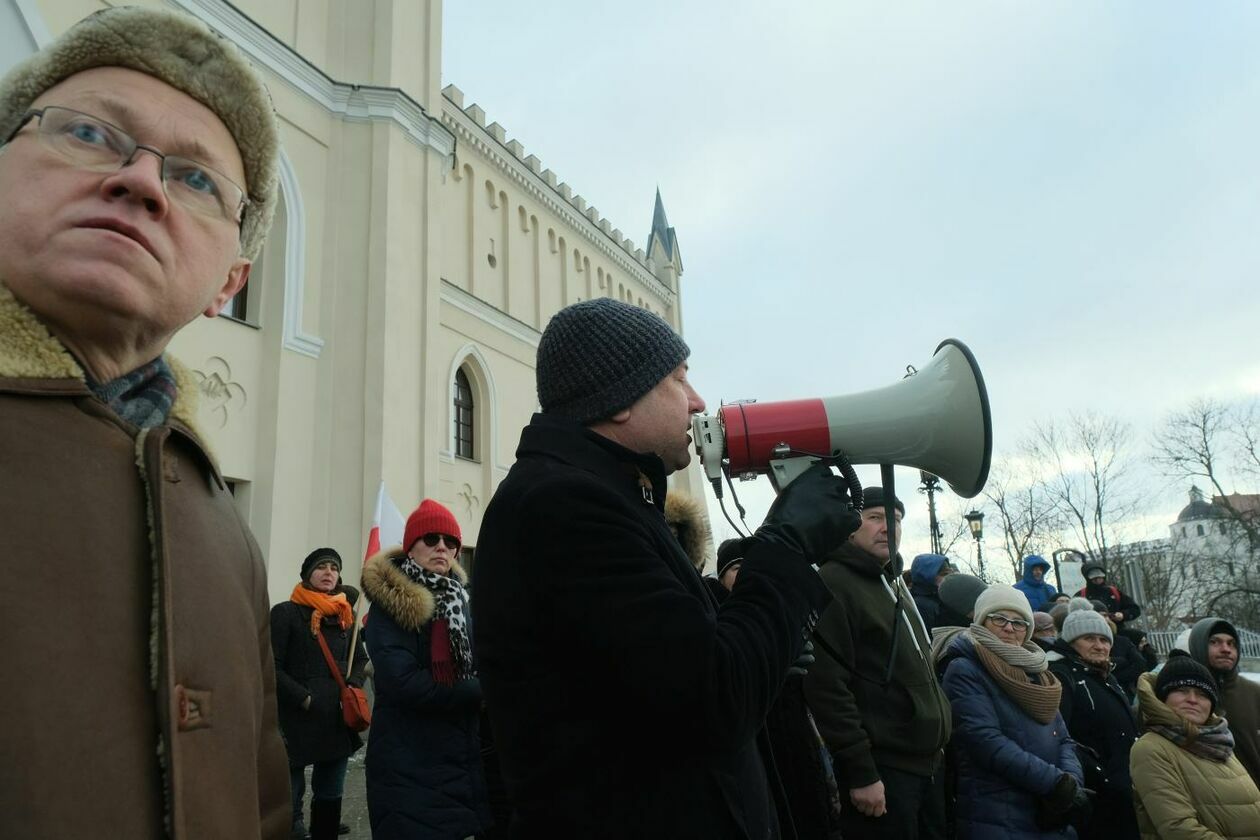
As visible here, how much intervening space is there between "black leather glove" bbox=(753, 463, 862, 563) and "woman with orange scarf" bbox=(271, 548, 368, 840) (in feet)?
13.6

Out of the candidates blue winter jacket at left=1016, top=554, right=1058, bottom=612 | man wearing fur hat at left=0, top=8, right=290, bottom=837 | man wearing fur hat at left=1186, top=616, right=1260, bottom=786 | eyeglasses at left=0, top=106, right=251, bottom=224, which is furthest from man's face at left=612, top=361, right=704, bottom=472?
blue winter jacket at left=1016, top=554, right=1058, bottom=612

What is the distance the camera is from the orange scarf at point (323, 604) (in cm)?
550

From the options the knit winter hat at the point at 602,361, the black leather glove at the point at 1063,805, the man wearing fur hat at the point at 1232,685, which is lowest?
the black leather glove at the point at 1063,805

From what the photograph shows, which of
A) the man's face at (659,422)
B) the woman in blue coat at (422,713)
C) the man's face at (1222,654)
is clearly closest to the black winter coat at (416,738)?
the woman in blue coat at (422,713)

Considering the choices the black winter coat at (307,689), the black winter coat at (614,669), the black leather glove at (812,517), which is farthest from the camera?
the black winter coat at (307,689)

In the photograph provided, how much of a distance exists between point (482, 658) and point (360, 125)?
457 inches

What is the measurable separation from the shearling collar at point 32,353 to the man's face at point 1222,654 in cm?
625

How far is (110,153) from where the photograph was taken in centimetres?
122

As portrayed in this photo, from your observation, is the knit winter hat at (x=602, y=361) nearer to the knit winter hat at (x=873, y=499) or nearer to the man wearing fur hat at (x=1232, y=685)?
the knit winter hat at (x=873, y=499)

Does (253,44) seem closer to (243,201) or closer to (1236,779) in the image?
(243,201)

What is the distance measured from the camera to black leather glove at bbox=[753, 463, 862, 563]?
187 centimetres

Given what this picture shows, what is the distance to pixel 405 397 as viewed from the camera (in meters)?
11.4

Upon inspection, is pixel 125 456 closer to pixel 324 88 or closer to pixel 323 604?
pixel 323 604

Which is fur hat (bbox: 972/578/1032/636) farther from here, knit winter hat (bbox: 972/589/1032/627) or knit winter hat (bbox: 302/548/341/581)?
knit winter hat (bbox: 302/548/341/581)
